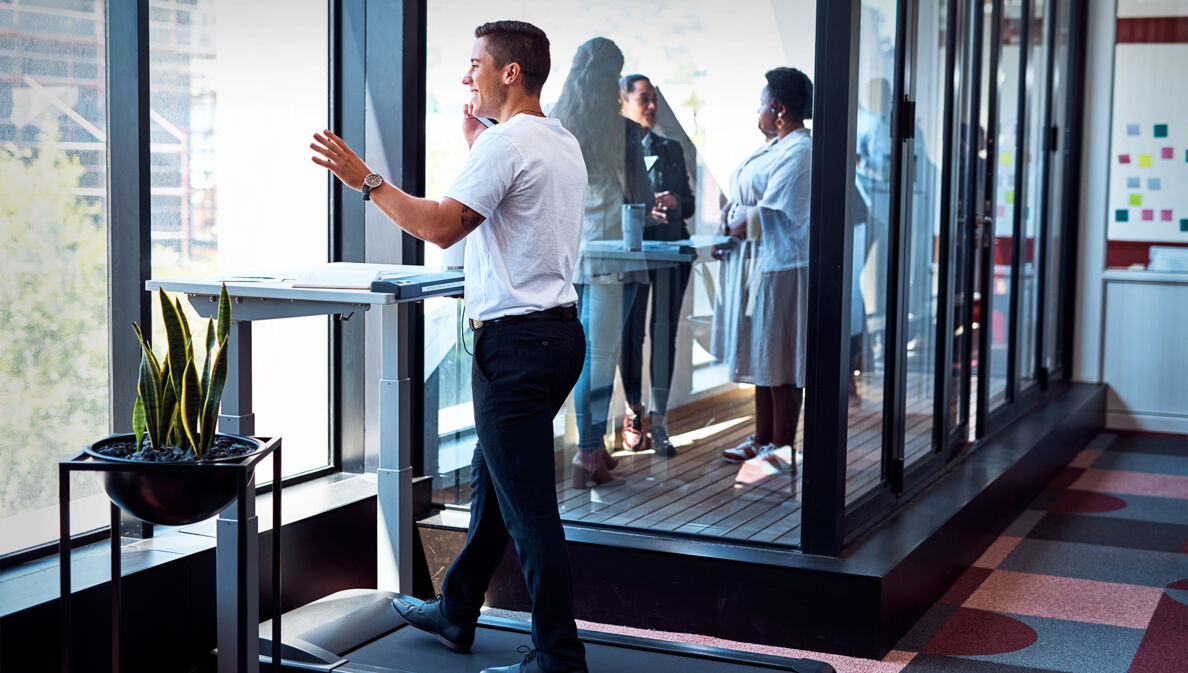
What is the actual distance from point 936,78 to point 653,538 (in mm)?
2087

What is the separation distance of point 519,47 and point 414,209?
1.50ft

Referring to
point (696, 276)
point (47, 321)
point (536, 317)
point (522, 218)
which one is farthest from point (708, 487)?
point (47, 321)

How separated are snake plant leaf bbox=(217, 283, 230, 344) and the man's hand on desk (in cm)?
36

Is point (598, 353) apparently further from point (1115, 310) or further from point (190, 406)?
point (1115, 310)

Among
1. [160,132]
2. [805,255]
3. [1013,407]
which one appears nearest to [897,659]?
[805,255]

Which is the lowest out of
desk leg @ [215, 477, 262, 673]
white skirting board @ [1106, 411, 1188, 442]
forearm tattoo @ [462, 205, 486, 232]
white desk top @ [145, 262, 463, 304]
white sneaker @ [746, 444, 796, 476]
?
white skirting board @ [1106, 411, 1188, 442]

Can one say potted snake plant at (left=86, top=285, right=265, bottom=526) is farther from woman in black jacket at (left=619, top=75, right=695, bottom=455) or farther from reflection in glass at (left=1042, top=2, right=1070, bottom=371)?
reflection in glass at (left=1042, top=2, right=1070, bottom=371)

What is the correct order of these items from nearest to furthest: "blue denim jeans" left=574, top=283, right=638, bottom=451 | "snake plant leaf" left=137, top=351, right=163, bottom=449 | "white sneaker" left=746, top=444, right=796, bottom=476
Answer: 1. "snake plant leaf" left=137, top=351, right=163, bottom=449
2. "white sneaker" left=746, top=444, right=796, bottom=476
3. "blue denim jeans" left=574, top=283, right=638, bottom=451

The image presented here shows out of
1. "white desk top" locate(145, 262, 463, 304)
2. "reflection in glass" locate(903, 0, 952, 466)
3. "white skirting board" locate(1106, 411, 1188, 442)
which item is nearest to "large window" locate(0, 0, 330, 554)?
"white desk top" locate(145, 262, 463, 304)

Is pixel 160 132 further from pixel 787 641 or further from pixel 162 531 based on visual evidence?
pixel 787 641

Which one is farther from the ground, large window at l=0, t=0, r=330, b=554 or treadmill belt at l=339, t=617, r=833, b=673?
large window at l=0, t=0, r=330, b=554

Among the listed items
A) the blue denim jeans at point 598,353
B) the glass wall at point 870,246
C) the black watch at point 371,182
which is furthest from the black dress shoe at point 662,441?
the black watch at point 371,182

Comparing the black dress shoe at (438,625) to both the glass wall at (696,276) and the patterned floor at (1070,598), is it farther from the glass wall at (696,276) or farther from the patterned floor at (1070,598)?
the glass wall at (696,276)

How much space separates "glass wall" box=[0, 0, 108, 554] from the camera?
→ 306 cm
